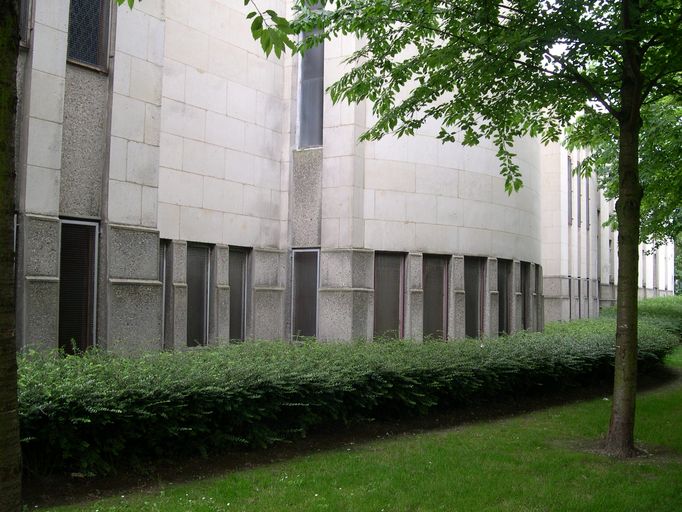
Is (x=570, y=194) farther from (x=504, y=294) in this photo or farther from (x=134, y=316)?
(x=134, y=316)

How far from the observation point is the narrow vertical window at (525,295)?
20234 mm

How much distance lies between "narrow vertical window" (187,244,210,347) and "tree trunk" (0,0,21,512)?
10.4 meters

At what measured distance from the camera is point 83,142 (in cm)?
1153

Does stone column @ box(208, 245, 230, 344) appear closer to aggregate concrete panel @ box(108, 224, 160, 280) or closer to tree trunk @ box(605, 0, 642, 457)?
aggregate concrete panel @ box(108, 224, 160, 280)

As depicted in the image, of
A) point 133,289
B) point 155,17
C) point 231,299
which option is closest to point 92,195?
point 133,289

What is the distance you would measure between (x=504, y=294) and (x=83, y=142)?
11.6 metres

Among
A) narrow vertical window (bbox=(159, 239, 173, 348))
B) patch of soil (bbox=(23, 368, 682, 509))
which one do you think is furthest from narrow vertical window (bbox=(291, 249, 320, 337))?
patch of soil (bbox=(23, 368, 682, 509))

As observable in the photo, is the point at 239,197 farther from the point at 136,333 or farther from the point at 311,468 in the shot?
the point at 311,468

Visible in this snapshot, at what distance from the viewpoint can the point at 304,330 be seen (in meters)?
16.2

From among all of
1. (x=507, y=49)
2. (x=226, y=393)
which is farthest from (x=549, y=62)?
(x=226, y=393)

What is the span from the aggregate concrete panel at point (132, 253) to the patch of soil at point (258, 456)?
169 inches

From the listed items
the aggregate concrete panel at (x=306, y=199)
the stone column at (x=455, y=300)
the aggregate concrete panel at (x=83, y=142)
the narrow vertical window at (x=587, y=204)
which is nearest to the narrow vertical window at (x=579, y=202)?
the narrow vertical window at (x=587, y=204)

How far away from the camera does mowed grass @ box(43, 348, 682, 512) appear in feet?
22.1

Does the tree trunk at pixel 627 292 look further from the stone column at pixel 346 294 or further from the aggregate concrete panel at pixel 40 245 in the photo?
the aggregate concrete panel at pixel 40 245
